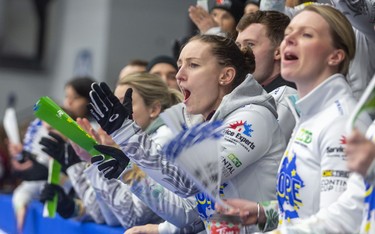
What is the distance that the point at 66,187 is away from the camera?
5895mm

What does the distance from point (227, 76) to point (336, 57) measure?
31.9 inches

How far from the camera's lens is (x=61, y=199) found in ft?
17.9

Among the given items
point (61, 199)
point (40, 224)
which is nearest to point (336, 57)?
point (61, 199)

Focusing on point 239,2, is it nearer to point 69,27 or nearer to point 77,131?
point 77,131

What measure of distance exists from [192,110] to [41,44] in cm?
1049

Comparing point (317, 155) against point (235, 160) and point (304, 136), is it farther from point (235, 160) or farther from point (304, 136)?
point (235, 160)

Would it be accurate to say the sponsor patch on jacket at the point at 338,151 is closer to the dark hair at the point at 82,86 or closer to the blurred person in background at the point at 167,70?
the blurred person in background at the point at 167,70

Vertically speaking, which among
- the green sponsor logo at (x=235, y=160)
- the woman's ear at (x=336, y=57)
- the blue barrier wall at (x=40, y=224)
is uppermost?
the woman's ear at (x=336, y=57)

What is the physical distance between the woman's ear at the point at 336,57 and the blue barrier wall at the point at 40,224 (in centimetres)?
199

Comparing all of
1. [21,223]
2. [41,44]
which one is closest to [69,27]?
[41,44]

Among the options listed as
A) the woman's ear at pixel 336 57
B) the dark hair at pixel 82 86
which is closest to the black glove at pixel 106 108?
the woman's ear at pixel 336 57

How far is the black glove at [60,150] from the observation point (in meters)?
4.82

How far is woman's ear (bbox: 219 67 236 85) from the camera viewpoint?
12.1 feet

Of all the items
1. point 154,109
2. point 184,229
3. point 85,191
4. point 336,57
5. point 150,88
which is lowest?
point 85,191
